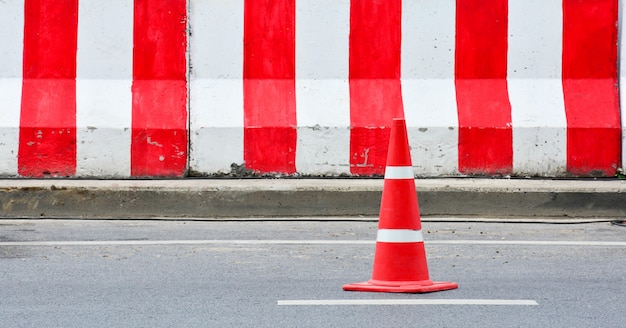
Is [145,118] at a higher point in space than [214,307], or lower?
higher

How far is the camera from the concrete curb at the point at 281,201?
9.61m

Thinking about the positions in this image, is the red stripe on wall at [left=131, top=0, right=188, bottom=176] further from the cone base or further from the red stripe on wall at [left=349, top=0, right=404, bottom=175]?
the cone base

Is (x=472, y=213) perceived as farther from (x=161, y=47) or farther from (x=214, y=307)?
(x=214, y=307)

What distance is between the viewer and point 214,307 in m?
5.93

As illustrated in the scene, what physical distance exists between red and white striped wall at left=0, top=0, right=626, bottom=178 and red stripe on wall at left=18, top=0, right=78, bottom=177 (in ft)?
0.04

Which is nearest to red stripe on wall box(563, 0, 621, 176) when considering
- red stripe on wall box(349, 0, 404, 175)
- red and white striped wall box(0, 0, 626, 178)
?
red and white striped wall box(0, 0, 626, 178)

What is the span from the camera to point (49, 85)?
1039 centimetres

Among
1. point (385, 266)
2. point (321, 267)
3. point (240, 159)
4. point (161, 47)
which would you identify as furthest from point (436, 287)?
point (161, 47)

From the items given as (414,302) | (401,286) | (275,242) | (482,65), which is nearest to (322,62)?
(482,65)

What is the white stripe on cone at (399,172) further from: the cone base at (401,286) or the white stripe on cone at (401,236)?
the cone base at (401,286)

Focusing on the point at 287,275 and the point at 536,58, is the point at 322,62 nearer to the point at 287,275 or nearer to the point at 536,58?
the point at 536,58

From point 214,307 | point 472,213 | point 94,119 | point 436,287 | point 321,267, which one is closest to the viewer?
point 214,307

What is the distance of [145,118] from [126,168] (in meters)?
0.47

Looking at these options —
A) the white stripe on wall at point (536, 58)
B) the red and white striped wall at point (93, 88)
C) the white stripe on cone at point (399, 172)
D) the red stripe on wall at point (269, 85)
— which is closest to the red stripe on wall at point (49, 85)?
the red and white striped wall at point (93, 88)
